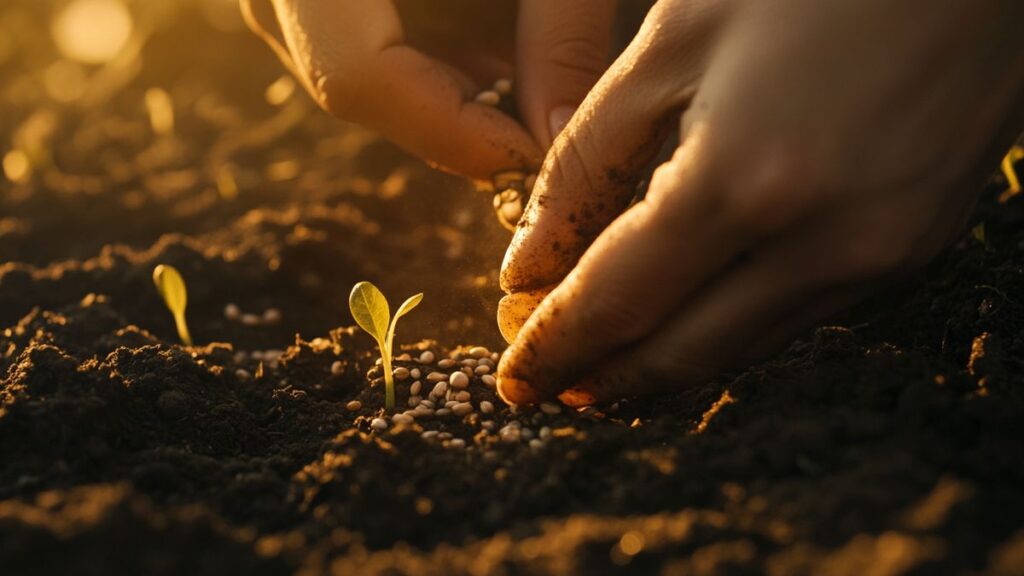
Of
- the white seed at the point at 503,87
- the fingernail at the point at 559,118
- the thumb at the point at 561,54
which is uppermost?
the white seed at the point at 503,87

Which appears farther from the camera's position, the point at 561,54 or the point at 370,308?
the point at 561,54

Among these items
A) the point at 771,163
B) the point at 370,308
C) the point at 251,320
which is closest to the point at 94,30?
the point at 251,320

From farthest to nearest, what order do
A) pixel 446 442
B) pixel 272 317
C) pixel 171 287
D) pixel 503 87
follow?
pixel 272 317
pixel 503 87
pixel 171 287
pixel 446 442


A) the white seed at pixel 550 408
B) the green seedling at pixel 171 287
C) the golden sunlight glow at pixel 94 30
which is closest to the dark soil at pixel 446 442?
the white seed at pixel 550 408

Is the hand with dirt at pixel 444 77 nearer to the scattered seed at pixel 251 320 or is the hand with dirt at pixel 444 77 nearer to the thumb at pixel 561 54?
the thumb at pixel 561 54

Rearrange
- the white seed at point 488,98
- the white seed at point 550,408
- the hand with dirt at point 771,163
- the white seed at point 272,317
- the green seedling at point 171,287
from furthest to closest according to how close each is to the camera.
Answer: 1. the white seed at point 272,317
2. the white seed at point 488,98
3. the green seedling at point 171,287
4. the white seed at point 550,408
5. the hand with dirt at point 771,163

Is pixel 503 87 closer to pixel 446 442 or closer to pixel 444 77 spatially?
pixel 444 77

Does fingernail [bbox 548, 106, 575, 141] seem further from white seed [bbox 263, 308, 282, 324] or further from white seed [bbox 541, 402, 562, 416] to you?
white seed [bbox 263, 308, 282, 324]

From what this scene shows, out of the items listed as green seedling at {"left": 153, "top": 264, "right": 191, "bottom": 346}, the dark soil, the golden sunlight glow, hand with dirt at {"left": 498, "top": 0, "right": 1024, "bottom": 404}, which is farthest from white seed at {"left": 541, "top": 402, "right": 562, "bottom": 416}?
the golden sunlight glow
